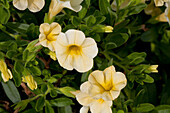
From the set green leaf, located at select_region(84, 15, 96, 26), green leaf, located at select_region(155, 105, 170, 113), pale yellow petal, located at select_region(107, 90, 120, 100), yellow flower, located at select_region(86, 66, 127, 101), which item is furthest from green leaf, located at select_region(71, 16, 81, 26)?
green leaf, located at select_region(155, 105, 170, 113)

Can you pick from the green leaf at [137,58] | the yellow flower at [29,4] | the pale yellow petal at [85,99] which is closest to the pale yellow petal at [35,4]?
the yellow flower at [29,4]

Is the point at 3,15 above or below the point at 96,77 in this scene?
above

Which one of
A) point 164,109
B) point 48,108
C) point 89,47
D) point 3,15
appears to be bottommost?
point 164,109

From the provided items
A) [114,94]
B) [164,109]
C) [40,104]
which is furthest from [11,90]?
→ [164,109]

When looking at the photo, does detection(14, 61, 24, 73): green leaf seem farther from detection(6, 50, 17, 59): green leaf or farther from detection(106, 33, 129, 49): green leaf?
detection(106, 33, 129, 49): green leaf

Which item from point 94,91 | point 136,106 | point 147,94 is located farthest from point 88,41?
point 147,94

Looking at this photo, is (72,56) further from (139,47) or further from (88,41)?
(139,47)

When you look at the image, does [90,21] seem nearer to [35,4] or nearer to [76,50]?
[76,50]
